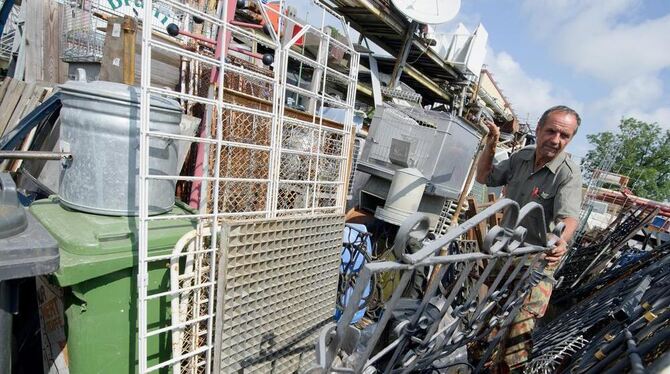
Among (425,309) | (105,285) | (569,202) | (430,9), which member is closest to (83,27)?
(105,285)

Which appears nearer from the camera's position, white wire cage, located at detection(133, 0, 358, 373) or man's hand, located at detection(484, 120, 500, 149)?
white wire cage, located at detection(133, 0, 358, 373)

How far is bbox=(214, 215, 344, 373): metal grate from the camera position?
1.91m

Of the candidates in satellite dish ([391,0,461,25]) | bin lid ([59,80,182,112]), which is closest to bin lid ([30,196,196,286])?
bin lid ([59,80,182,112])

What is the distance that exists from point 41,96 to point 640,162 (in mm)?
48282

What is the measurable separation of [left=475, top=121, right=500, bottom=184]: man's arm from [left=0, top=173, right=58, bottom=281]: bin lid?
9.26ft

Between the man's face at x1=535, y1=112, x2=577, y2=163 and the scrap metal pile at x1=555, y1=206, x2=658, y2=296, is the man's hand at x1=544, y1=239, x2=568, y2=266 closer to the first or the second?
the man's face at x1=535, y1=112, x2=577, y2=163

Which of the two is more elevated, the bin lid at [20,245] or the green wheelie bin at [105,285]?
the bin lid at [20,245]

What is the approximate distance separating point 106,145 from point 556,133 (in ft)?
9.41

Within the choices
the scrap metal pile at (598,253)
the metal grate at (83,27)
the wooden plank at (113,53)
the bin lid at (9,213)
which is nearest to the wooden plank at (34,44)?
the metal grate at (83,27)

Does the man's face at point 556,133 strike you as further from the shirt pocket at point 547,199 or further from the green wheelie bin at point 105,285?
the green wheelie bin at point 105,285

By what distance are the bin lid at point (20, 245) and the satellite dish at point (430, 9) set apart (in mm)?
10755

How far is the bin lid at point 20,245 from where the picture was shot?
96cm

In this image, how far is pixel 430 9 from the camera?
10.2 m

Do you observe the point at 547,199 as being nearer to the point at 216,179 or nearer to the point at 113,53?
the point at 216,179
